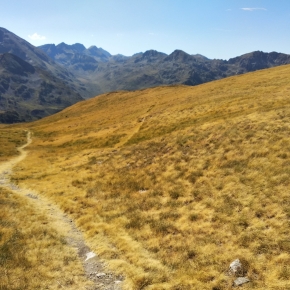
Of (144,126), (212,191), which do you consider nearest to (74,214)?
(212,191)

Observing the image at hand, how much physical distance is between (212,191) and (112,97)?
11738 cm

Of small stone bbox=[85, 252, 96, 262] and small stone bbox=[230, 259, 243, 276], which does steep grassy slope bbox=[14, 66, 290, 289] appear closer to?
small stone bbox=[230, 259, 243, 276]

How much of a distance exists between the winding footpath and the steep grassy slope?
0.62 meters

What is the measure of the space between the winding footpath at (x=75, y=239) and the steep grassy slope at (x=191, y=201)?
2.03ft

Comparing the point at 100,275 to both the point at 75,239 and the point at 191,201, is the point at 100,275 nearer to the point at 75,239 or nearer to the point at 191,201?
the point at 75,239

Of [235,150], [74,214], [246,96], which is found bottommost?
[74,214]

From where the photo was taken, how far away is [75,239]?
17.5 meters

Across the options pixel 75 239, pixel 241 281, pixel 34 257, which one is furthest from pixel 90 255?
pixel 241 281

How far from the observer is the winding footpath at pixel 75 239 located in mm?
12805

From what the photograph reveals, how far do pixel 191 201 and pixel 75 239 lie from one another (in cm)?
882

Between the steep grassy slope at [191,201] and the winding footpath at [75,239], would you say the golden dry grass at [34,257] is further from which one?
the steep grassy slope at [191,201]

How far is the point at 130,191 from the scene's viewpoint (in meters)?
24.9

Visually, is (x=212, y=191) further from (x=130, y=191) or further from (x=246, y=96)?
(x=246, y=96)

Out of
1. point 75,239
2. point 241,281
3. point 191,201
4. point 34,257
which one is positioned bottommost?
point 75,239
